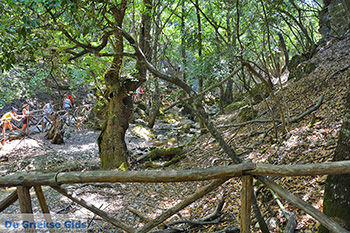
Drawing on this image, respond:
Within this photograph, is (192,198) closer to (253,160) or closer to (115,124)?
(253,160)

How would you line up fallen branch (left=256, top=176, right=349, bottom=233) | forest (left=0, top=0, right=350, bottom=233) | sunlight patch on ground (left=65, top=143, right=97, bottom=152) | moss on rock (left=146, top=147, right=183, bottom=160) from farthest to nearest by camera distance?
sunlight patch on ground (left=65, top=143, right=97, bottom=152) < moss on rock (left=146, top=147, right=183, bottom=160) < forest (left=0, top=0, right=350, bottom=233) < fallen branch (left=256, top=176, right=349, bottom=233)

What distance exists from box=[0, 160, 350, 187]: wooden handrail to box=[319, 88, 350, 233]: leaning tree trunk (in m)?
0.33

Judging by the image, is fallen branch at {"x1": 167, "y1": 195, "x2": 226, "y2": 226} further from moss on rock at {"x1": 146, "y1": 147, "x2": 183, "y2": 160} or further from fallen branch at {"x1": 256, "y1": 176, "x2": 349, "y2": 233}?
moss on rock at {"x1": 146, "y1": 147, "x2": 183, "y2": 160}

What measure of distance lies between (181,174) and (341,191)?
1133 millimetres

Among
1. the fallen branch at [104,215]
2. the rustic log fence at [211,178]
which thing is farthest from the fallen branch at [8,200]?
the fallen branch at [104,215]

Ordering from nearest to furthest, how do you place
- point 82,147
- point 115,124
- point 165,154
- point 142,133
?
point 115,124 → point 165,154 → point 82,147 → point 142,133

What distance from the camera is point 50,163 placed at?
25.9 feet

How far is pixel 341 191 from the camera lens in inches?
60.4

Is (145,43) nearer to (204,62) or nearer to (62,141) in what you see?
(204,62)

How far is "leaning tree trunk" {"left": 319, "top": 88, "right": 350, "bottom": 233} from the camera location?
4.94 ft

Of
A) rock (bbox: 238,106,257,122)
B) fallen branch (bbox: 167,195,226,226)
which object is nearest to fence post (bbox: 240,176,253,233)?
fallen branch (bbox: 167,195,226,226)

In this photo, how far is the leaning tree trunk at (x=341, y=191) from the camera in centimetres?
150

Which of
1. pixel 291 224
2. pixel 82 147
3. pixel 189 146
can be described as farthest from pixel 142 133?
pixel 291 224

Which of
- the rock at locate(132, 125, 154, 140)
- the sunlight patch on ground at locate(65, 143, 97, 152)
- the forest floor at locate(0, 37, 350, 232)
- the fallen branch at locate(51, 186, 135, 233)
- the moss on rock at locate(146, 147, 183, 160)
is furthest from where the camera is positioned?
the rock at locate(132, 125, 154, 140)
